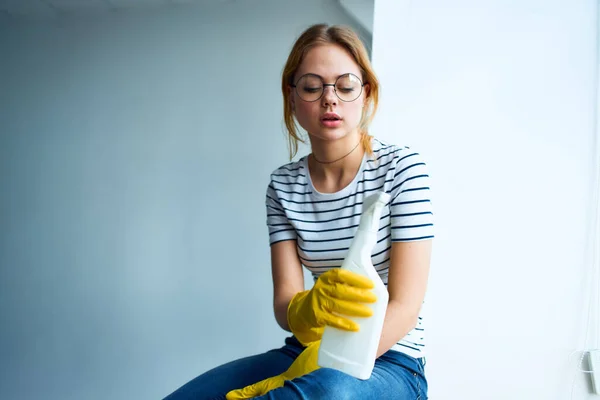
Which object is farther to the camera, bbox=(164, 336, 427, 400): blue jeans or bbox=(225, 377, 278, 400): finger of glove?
bbox=(225, 377, 278, 400): finger of glove

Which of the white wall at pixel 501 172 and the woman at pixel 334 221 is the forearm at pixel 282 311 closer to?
the woman at pixel 334 221

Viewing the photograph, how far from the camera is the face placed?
122 centimetres

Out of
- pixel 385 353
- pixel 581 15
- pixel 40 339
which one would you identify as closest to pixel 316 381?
pixel 385 353

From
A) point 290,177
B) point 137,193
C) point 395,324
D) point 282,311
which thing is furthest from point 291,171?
point 137,193

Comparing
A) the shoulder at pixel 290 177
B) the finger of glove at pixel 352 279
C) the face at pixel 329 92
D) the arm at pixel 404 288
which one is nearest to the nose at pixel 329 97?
the face at pixel 329 92

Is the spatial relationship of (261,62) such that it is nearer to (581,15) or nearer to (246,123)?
(246,123)

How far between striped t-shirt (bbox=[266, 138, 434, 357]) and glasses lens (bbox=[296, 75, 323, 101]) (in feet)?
0.61

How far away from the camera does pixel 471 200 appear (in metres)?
1.61

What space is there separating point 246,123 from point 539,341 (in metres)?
1.51

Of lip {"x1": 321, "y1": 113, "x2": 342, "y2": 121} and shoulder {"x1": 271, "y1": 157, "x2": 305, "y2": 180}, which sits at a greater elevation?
lip {"x1": 321, "y1": 113, "x2": 342, "y2": 121}

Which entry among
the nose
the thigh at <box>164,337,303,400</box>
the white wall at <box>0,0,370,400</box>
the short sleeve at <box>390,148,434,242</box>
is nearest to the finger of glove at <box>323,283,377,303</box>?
the short sleeve at <box>390,148,434,242</box>

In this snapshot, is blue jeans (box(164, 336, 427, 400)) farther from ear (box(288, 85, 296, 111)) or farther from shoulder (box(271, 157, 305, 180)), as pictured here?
ear (box(288, 85, 296, 111))

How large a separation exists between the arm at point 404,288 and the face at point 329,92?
302 millimetres

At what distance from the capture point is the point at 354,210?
1.23 meters
